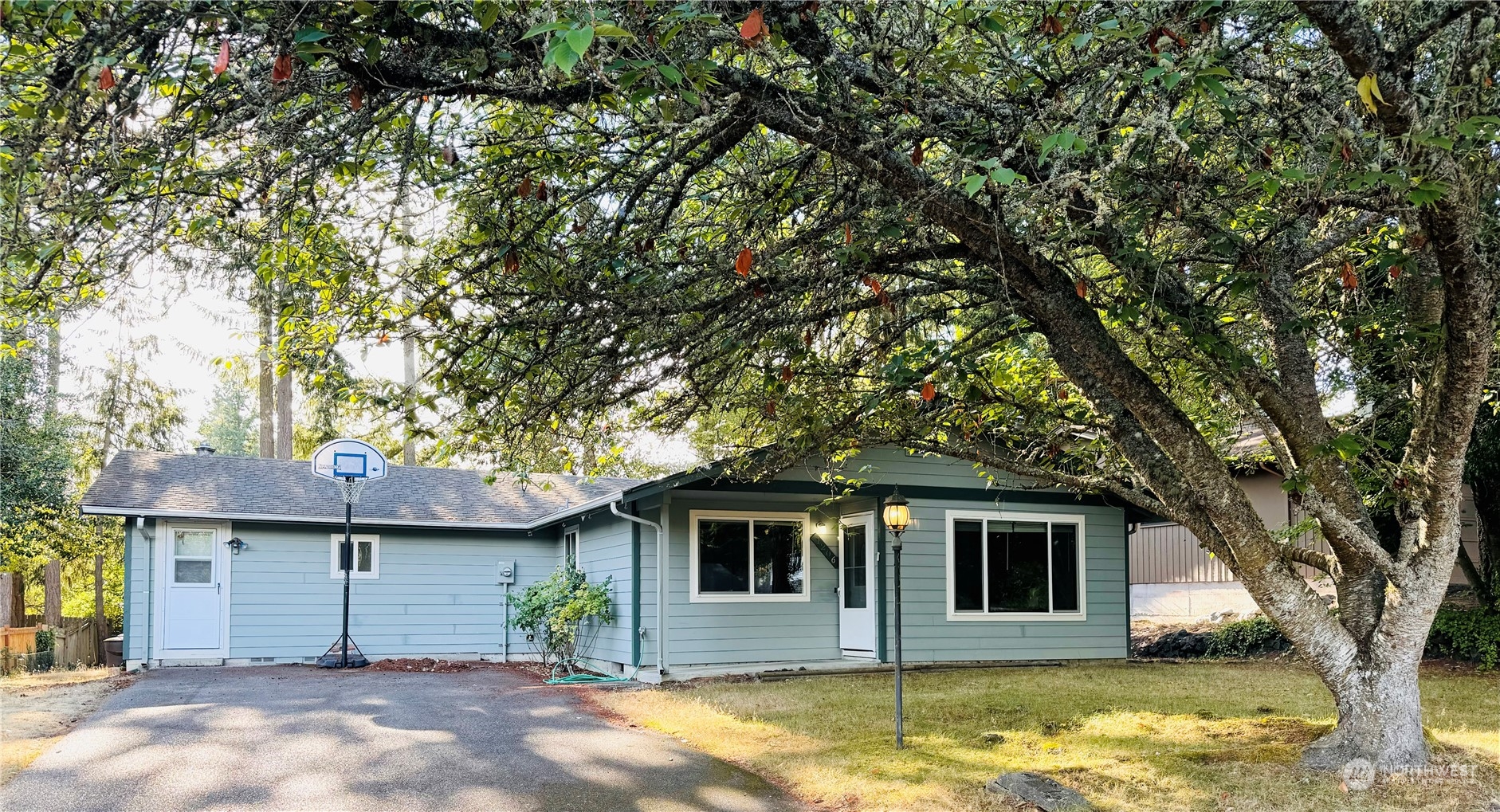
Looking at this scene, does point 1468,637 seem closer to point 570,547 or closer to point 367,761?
point 570,547

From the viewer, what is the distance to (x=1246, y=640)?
14703mm

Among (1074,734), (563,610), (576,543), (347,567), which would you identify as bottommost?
(1074,734)

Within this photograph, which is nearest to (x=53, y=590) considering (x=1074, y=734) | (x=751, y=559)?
(x=751, y=559)

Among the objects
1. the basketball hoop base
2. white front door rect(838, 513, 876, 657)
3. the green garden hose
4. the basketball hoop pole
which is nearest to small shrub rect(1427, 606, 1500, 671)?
white front door rect(838, 513, 876, 657)

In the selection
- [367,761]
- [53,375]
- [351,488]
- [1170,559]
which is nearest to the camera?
[367,761]

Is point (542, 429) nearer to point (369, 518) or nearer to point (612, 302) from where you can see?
point (612, 302)

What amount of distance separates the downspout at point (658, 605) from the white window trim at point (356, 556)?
16.5ft

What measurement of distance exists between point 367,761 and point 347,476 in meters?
8.13

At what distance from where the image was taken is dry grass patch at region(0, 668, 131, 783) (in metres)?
7.09

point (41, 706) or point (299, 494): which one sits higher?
point (299, 494)

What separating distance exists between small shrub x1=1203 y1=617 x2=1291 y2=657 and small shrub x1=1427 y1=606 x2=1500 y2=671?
1992mm

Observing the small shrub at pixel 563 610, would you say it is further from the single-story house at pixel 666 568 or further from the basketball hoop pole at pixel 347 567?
the basketball hoop pole at pixel 347 567

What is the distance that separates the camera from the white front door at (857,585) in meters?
13.3

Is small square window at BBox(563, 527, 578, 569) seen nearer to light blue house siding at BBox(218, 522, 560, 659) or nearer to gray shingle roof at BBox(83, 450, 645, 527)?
gray shingle roof at BBox(83, 450, 645, 527)
